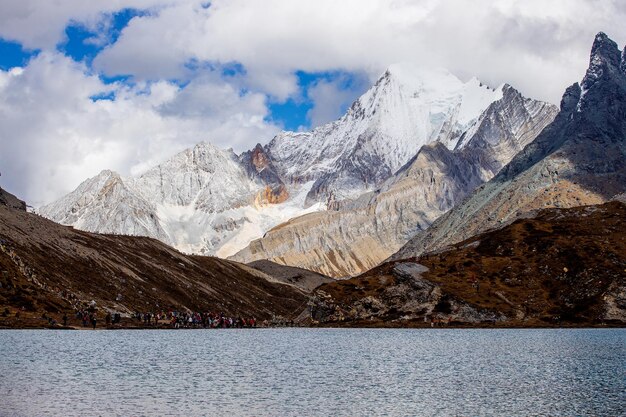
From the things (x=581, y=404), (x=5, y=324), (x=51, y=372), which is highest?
(x=5, y=324)

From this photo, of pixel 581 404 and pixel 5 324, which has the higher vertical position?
pixel 5 324

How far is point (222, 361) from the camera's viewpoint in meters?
117

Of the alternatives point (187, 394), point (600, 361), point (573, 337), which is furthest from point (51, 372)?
point (573, 337)

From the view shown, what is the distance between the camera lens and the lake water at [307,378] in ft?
239

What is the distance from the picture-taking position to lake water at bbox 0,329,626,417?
72750 millimetres

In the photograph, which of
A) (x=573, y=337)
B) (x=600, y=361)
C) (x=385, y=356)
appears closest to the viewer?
(x=600, y=361)

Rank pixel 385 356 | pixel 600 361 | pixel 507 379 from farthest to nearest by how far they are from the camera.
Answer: pixel 385 356 → pixel 600 361 → pixel 507 379

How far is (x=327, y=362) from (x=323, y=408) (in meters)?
44.2

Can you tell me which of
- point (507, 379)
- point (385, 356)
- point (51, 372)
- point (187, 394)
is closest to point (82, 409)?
point (187, 394)

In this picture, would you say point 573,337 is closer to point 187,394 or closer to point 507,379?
point 507,379

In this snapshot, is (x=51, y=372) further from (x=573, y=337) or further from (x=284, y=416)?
(x=573, y=337)

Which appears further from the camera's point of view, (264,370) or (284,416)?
(264,370)

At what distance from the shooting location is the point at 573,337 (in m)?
174

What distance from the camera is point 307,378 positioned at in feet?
314
